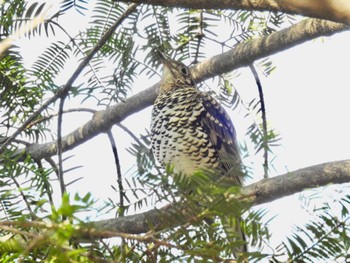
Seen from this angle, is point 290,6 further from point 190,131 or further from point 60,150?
point 190,131

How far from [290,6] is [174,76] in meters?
2.29

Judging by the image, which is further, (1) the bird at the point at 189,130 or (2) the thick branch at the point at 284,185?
(1) the bird at the point at 189,130

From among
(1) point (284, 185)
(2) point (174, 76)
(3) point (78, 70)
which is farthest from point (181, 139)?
(1) point (284, 185)

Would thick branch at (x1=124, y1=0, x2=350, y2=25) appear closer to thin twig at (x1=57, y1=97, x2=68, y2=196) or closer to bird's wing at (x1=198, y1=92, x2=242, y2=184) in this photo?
thin twig at (x1=57, y1=97, x2=68, y2=196)

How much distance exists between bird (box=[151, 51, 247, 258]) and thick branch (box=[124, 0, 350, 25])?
5.03ft

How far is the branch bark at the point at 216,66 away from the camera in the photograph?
113 inches

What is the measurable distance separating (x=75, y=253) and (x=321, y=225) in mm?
615

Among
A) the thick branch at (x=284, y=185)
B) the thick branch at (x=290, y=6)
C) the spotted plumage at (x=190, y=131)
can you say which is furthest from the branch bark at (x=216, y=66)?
the thick branch at (x=290, y=6)

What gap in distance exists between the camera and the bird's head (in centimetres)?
388

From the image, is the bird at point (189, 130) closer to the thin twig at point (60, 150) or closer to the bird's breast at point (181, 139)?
the bird's breast at point (181, 139)

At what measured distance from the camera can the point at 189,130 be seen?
11.6 feet

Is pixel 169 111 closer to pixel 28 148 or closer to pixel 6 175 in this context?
pixel 28 148

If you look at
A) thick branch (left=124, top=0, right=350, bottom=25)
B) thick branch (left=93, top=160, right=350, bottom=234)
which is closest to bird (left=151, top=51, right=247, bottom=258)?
thick branch (left=93, top=160, right=350, bottom=234)

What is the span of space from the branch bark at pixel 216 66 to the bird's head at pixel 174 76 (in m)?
0.16
